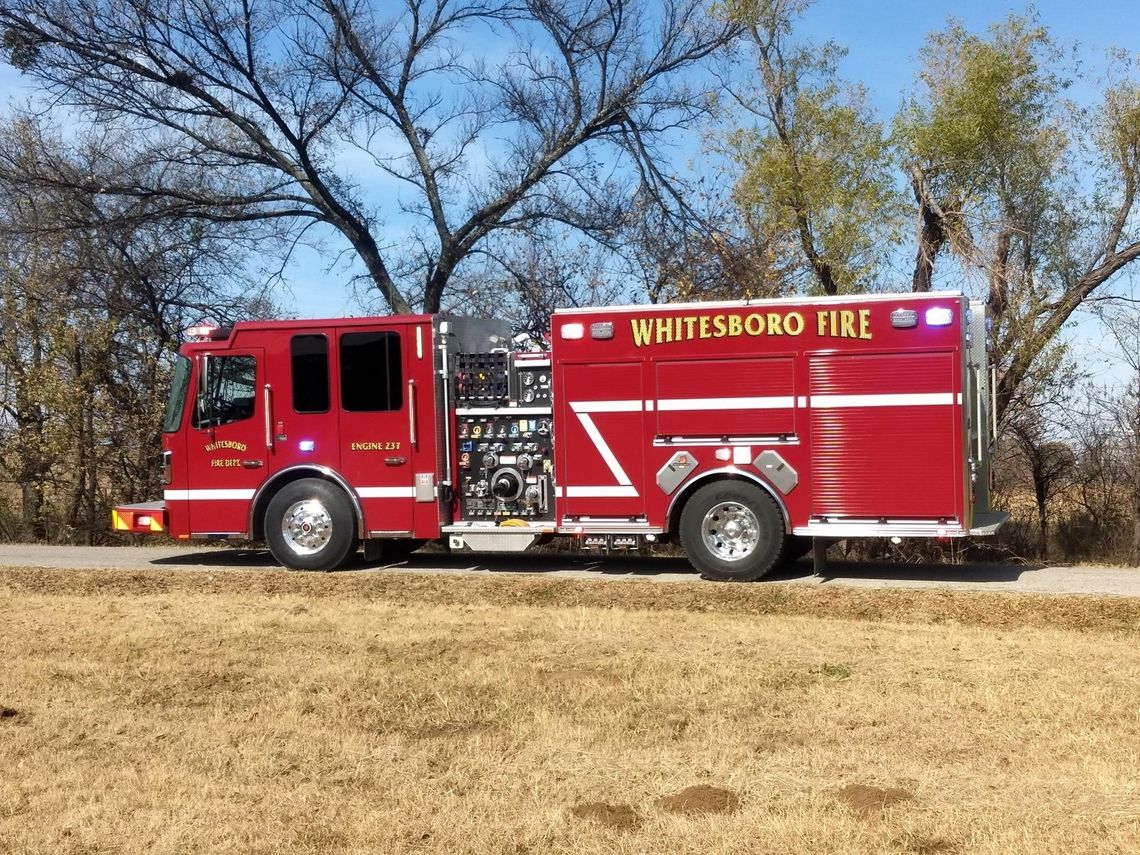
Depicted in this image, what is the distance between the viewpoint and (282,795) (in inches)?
200

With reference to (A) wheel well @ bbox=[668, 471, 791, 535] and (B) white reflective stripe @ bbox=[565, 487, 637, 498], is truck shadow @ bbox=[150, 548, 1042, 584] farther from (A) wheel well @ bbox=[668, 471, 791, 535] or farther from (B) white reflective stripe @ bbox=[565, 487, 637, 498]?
(B) white reflective stripe @ bbox=[565, 487, 637, 498]

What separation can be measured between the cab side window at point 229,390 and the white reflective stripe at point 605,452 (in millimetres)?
3693

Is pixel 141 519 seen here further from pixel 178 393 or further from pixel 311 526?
pixel 311 526

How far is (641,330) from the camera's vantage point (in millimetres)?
11492

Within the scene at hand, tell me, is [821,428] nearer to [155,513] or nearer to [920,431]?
[920,431]

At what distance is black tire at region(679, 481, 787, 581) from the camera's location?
1122cm

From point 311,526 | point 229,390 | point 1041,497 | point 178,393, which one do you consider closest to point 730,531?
point 311,526

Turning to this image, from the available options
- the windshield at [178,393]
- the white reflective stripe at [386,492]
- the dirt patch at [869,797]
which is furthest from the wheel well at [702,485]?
the dirt patch at [869,797]

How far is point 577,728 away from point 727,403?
5.66m

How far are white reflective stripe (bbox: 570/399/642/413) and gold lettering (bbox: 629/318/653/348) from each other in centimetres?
56

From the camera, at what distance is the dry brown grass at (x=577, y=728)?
464 centimetres

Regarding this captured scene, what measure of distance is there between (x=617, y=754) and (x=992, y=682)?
99.6 inches

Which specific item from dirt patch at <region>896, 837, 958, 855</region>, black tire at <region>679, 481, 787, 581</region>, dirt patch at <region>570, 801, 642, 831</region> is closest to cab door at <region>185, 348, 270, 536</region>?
black tire at <region>679, 481, 787, 581</region>

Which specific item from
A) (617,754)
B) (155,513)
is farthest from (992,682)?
(155,513)
